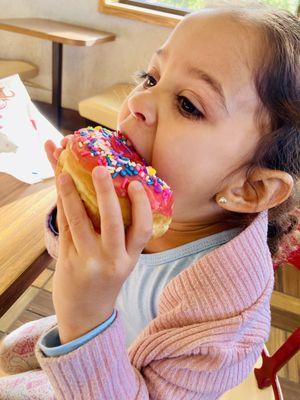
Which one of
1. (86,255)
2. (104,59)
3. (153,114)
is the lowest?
(104,59)

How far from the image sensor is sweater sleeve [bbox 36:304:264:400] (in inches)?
26.0

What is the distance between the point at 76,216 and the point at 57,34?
2.54 m

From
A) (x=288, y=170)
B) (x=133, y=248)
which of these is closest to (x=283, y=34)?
(x=288, y=170)

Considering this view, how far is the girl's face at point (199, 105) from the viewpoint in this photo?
2.39ft

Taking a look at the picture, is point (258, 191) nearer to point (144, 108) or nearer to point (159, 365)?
point (144, 108)

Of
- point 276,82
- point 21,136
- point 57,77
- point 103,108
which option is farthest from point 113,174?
point 57,77

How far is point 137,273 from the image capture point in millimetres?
974

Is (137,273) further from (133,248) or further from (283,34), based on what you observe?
(283,34)

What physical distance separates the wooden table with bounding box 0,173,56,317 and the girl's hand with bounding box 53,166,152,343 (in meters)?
0.13

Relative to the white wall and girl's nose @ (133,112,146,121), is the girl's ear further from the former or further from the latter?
the white wall

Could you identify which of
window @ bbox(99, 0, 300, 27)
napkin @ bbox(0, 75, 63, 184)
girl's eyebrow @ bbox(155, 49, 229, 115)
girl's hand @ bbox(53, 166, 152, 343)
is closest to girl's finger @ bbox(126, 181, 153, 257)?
girl's hand @ bbox(53, 166, 152, 343)

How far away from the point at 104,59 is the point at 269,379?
2.95 metres

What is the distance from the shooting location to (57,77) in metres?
3.09

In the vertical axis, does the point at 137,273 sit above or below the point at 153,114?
below
